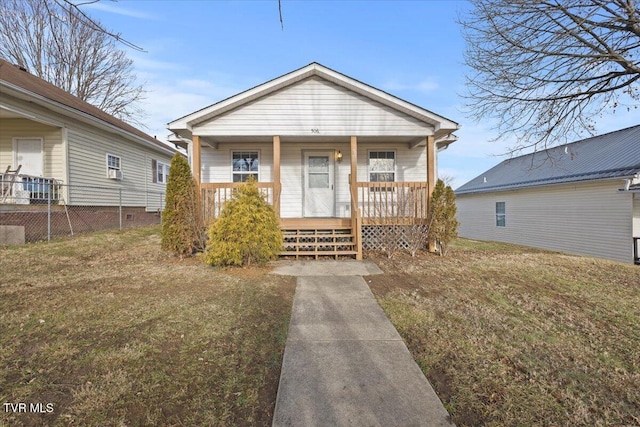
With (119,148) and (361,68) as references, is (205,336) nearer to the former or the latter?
(119,148)

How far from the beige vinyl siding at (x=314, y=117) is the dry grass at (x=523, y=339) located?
4.14 metres

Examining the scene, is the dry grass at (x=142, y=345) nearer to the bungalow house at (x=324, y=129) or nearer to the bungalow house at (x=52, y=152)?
the bungalow house at (x=324, y=129)

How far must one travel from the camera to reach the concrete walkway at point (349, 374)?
2.08m

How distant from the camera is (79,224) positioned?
33.5 ft

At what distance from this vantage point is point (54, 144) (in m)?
10.2

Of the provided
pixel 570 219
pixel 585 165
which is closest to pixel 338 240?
pixel 570 219

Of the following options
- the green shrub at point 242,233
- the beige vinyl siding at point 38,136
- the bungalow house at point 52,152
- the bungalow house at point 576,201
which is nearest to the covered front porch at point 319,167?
the green shrub at point 242,233

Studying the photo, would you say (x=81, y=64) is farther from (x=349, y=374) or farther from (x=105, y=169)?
(x=349, y=374)

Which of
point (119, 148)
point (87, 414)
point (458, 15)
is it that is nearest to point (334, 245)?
point (87, 414)

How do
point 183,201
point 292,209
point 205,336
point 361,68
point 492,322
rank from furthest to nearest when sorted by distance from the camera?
point 361,68, point 292,209, point 183,201, point 492,322, point 205,336

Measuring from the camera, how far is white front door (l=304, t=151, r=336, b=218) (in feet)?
31.3

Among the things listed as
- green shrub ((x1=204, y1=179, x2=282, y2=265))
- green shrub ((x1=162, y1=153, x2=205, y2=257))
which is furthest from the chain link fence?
green shrub ((x1=204, y1=179, x2=282, y2=265))

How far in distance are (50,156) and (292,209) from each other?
884 centimetres

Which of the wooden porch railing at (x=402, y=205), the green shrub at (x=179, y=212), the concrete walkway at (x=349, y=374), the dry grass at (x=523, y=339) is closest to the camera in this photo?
the concrete walkway at (x=349, y=374)
